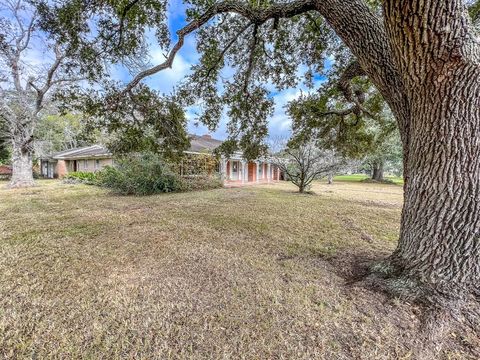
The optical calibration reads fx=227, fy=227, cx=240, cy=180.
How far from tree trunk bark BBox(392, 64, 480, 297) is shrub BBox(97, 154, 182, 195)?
33.8 ft

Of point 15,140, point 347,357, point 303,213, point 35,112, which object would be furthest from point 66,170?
point 347,357

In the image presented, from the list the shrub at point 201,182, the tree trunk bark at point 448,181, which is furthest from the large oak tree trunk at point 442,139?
the shrub at point 201,182

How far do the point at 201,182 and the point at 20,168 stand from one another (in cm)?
1143

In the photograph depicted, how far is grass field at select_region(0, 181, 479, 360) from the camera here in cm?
182

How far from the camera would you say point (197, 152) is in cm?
1495

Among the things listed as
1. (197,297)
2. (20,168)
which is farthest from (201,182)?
(20,168)

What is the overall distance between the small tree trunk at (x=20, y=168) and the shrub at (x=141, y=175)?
7241mm

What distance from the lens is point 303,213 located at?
6887 mm

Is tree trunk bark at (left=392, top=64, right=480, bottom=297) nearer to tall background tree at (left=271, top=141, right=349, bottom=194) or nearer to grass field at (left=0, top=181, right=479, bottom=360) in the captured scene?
grass field at (left=0, top=181, right=479, bottom=360)

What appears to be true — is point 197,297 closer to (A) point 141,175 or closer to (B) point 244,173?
(A) point 141,175

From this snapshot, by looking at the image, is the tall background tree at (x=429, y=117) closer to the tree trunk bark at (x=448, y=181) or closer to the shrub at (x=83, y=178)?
the tree trunk bark at (x=448, y=181)

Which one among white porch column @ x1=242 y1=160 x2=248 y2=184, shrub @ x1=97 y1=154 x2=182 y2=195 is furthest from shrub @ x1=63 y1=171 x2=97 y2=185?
white porch column @ x1=242 y1=160 x2=248 y2=184

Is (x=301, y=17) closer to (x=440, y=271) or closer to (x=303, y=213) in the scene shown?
(x=303, y=213)

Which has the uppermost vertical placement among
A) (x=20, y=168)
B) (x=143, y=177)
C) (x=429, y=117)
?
(x=429, y=117)
